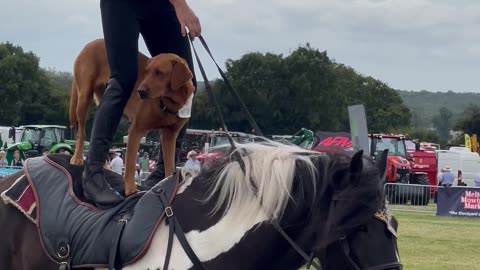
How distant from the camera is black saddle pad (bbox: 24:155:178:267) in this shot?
14.0 ft

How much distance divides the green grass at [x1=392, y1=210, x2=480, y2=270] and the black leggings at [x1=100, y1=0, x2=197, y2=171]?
10.3 metres

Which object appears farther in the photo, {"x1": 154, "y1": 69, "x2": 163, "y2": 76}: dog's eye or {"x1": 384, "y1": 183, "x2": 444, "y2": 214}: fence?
{"x1": 384, "y1": 183, "x2": 444, "y2": 214}: fence

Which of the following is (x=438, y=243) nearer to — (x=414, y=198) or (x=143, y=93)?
(x=414, y=198)

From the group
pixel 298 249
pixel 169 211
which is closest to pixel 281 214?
pixel 298 249

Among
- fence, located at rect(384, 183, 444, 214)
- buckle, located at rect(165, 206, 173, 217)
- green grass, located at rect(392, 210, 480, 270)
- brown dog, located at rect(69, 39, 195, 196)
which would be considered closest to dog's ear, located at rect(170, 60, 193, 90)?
brown dog, located at rect(69, 39, 195, 196)

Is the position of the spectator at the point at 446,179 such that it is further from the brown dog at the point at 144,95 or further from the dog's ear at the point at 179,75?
the dog's ear at the point at 179,75

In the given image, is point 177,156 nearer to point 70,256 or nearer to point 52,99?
point 70,256

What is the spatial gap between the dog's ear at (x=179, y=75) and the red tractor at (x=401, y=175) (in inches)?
973

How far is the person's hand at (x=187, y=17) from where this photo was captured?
4648 millimetres

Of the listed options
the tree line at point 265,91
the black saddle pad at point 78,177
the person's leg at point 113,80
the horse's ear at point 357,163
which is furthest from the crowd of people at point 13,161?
the tree line at point 265,91

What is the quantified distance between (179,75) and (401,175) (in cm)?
3643

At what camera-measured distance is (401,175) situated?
40.3 meters

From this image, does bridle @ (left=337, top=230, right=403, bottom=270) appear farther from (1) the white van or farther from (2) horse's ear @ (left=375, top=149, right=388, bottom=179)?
(1) the white van

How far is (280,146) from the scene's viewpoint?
434 cm
